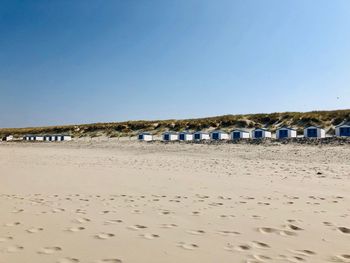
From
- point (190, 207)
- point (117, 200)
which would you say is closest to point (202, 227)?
point (190, 207)

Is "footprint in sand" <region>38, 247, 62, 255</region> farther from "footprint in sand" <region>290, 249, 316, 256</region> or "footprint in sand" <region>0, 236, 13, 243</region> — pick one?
"footprint in sand" <region>290, 249, 316, 256</region>

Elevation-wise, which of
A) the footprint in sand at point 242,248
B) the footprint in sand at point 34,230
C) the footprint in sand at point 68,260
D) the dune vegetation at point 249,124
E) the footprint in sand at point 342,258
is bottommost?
the footprint in sand at point 342,258

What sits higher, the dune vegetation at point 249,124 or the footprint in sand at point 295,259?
the dune vegetation at point 249,124

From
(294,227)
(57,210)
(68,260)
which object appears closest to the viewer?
(68,260)

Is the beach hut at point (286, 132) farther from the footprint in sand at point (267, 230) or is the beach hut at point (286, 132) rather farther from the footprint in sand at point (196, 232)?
the footprint in sand at point (196, 232)

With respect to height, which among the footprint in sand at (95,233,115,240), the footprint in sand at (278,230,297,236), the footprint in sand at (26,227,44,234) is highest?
the footprint in sand at (26,227,44,234)

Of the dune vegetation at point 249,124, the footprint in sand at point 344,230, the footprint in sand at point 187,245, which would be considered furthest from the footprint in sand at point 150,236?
the dune vegetation at point 249,124

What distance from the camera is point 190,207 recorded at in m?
8.31

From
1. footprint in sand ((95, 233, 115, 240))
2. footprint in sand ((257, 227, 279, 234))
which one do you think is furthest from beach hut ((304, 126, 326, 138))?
footprint in sand ((95, 233, 115, 240))

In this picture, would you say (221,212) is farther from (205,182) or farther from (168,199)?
(205,182)

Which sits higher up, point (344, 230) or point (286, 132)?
point (286, 132)

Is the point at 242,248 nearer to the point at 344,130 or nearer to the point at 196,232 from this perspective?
the point at 196,232

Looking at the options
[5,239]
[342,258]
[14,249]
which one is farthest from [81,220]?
[342,258]

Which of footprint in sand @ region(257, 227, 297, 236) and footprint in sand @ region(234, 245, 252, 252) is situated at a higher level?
footprint in sand @ region(234, 245, 252, 252)
